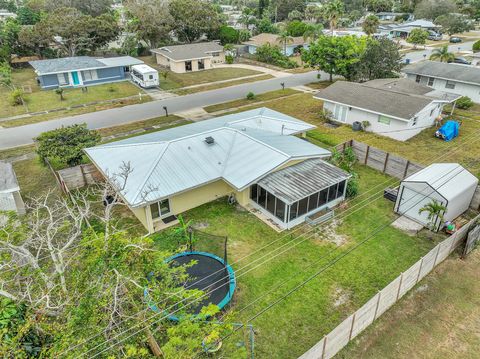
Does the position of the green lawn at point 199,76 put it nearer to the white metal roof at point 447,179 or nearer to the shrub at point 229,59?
the shrub at point 229,59

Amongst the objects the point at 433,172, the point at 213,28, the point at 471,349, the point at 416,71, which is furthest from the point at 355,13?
the point at 471,349

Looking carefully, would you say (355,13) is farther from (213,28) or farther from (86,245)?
(86,245)

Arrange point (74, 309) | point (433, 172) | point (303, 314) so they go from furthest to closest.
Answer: point (433, 172), point (303, 314), point (74, 309)

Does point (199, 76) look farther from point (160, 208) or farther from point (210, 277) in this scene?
point (210, 277)

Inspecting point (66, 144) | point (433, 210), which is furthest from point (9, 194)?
point (433, 210)

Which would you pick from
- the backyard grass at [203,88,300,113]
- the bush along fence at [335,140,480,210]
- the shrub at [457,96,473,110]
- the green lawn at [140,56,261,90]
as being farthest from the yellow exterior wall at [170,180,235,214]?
the shrub at [457,96,473,110]

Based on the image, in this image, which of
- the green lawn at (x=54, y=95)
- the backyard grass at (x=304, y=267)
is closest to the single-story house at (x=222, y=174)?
the backyard grass at (x=304, y=267)

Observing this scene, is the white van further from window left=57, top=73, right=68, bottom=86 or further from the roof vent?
the roof vent
